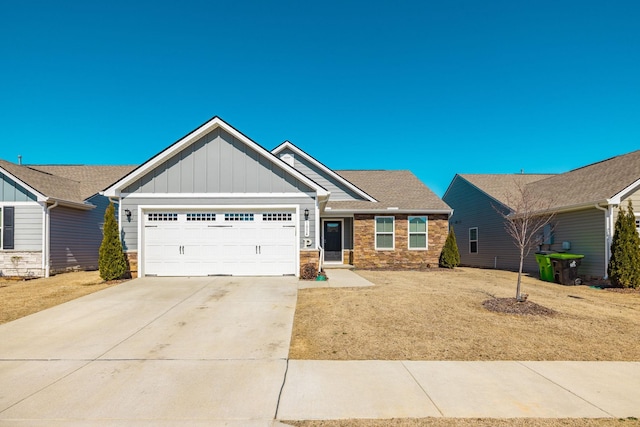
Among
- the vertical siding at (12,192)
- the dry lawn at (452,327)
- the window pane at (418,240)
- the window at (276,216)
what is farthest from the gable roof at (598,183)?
the vertical siding at (12,192)

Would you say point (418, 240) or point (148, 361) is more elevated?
point (418, 240)

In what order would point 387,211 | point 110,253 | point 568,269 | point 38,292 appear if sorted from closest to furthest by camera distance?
point 38,292, point 110,253, point 568,269, point 387,211

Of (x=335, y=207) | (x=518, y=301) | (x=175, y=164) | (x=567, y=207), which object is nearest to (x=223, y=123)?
(x=175, y=164)

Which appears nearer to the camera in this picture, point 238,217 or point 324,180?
point 238,217

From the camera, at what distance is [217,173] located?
14023 mm

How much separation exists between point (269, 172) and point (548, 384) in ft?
35.4

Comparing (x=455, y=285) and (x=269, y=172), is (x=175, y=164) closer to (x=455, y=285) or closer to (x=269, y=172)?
(x=269, y=172)

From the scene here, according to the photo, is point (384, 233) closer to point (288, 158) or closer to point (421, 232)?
point (421, 232)

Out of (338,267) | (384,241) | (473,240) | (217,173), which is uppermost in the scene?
(217,173)

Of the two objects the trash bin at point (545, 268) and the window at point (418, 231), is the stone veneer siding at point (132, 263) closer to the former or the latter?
the window at point (418, 231)

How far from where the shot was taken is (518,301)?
9430mm

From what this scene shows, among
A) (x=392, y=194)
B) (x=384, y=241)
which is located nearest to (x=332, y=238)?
(x=384, y=241)

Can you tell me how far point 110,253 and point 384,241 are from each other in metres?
11.5

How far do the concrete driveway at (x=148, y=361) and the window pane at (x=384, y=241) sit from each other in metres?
9.21
